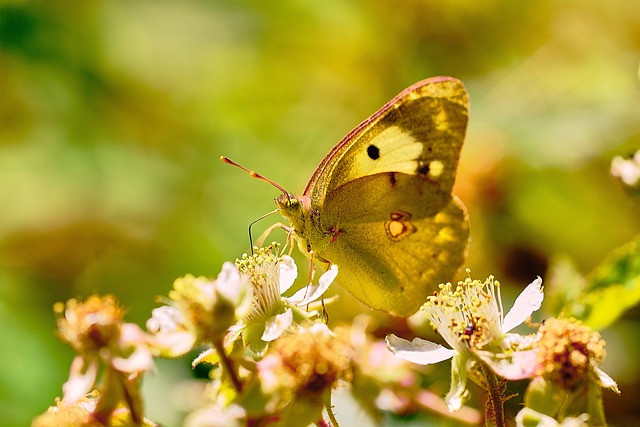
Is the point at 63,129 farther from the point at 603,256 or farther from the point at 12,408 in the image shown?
the point at 603,256

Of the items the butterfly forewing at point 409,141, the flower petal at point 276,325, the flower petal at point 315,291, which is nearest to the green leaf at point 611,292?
the butterfly forewing at point 409,141

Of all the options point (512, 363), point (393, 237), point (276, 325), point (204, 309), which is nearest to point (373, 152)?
point (393, 237)

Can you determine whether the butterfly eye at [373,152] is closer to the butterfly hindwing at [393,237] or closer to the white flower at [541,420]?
the butterfly hindwing at [393,237]

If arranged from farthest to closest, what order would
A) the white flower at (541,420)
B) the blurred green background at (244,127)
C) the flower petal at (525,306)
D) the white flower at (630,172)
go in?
the blurred green background at (244,127), the white flower at (630,172), the flower petal at (525,306), the white flower at (541,420)

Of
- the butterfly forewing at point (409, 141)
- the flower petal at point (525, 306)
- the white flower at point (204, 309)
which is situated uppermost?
the butterfly forewing at point (409, 141)

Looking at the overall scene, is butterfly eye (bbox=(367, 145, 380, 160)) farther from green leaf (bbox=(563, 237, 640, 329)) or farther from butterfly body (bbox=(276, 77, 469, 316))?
green leaf (bbox=(563, 237, 640, 329))
